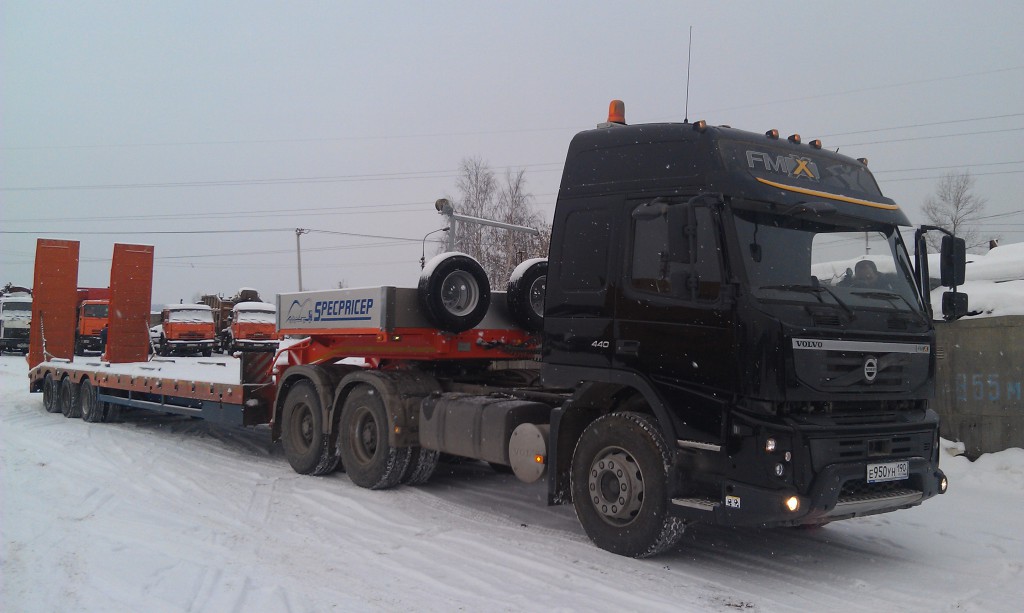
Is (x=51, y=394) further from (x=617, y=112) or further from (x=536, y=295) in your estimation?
(x=617, y=112)

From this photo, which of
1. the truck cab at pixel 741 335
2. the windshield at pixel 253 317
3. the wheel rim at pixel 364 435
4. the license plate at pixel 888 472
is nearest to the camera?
the truck cab at pixel 741 335

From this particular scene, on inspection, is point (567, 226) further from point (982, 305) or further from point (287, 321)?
point (982, 305)

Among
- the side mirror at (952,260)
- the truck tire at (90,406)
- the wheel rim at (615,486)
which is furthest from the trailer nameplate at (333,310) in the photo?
the truck tire at (90,406)

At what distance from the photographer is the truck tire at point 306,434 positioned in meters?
9.52

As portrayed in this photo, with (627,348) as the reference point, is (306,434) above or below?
below

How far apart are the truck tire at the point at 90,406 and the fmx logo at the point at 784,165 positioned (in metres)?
12.6

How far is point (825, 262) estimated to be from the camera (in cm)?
575

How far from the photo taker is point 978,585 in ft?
18.2

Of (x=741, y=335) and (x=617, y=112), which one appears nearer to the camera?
(x=741, y=335)

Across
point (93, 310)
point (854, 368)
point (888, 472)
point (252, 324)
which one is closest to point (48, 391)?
point (854, 368)

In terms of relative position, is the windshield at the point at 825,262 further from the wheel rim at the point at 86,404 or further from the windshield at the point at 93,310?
the windshield at the point at 93,310

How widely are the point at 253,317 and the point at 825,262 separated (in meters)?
30.0

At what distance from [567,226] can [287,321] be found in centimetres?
506

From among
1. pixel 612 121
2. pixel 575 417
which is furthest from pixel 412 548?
pixel 612 121
